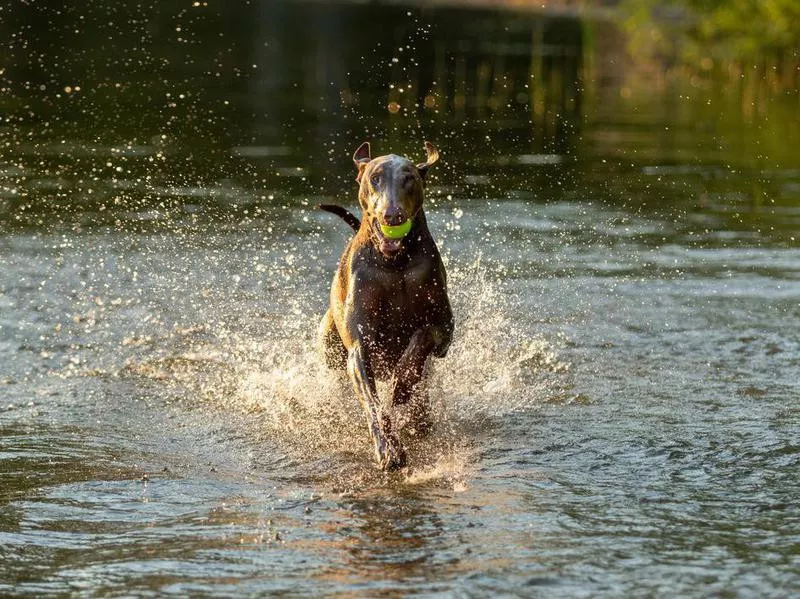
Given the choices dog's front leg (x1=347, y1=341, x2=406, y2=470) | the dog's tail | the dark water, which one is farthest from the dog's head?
the dark water

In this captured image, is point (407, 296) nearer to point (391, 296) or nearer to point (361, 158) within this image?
point (391, 296)

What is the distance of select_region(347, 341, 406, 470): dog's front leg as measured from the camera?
737 centimetres

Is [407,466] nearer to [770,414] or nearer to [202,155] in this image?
[770,414]

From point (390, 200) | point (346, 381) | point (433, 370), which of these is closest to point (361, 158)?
point (390, 200)

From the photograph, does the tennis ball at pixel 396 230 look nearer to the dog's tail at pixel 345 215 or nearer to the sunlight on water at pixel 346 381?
the dog's tail at pixel 345 215

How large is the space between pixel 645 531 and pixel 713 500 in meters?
0.63

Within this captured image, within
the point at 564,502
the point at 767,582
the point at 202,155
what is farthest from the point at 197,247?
the point at 767,582

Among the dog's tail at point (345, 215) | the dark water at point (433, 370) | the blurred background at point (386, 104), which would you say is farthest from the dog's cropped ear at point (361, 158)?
the blurred background at point (386, 104)

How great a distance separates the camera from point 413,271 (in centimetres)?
766

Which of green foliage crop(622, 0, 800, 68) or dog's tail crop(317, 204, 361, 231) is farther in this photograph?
green foliage crop(622, 0, 800, 68)

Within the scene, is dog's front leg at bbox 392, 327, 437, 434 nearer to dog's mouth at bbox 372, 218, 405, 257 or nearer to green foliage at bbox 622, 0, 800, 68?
dog's mouth at bbox 372, 218, 405, 257

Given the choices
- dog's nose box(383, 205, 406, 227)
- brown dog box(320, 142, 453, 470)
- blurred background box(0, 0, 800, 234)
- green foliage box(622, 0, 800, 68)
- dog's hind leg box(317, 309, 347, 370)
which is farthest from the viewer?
green foliage box(622, 0, 800, 68)

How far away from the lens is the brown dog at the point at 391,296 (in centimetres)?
746

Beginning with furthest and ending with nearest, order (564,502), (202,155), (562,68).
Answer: (562,68) → (202,155) → (564,502)
